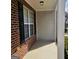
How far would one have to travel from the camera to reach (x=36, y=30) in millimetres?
13305

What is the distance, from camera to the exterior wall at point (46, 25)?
13.4m

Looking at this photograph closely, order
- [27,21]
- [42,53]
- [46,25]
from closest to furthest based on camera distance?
[42,53], [27,21], [46,25]

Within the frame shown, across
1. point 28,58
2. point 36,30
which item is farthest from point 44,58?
point 36,30

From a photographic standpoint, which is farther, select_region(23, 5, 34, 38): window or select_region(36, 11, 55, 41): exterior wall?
select_region(36, 11, 55, 41): exterior wall

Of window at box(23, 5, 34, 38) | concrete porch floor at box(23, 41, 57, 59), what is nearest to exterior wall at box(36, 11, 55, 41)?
window at box(23, 5, 34, 38)

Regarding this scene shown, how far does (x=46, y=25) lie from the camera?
13508 millimetres

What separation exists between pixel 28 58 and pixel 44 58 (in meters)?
0.74

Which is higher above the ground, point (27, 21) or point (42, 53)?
point (27, 21)

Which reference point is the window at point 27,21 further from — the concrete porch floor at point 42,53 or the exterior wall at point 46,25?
the exterior wall at point 46,25

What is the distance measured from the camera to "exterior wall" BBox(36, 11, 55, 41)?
13.4m

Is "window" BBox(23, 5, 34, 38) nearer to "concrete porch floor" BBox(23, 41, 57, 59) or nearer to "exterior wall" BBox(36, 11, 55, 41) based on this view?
"concrete porch floor" BBox(23, 41, 57, 59)

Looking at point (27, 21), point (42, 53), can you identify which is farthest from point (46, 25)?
point (42, 53)

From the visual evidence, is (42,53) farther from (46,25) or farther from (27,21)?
(46,25)
